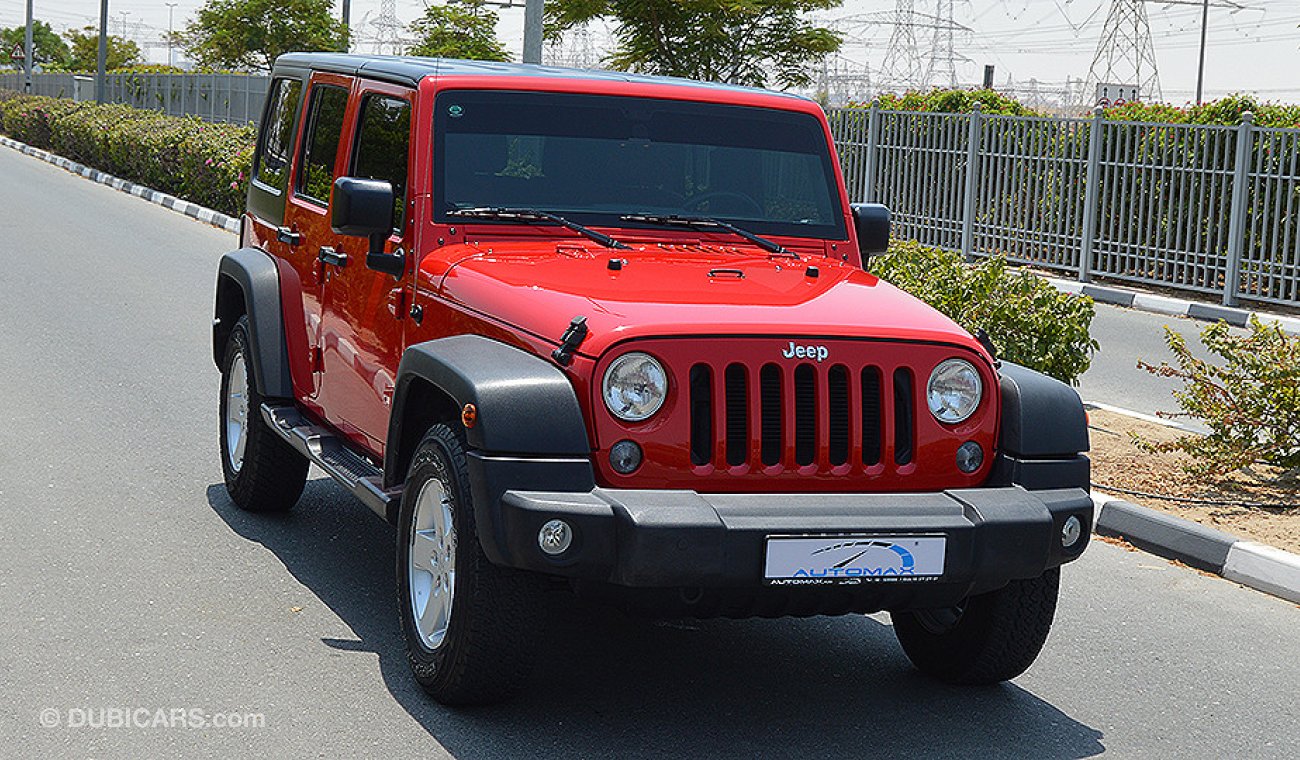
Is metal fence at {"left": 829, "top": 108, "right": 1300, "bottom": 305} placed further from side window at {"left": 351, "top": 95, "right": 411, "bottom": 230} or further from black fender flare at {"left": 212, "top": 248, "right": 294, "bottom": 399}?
side window at {"left": 351, "top": 95, "right": 411, "bottom": 230}

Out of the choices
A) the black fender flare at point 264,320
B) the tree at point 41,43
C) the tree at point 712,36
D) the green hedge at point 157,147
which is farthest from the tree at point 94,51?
the black fender flare at point 264,320

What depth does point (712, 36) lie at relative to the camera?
1048 inches

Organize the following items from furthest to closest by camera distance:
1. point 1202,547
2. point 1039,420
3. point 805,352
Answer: point 1202,547 < point 1039,420 < point 805,352

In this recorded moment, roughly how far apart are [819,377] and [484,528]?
1000 mm

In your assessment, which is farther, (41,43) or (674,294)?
(41,43)

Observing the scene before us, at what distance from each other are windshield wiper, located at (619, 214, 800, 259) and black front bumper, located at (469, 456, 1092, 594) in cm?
152

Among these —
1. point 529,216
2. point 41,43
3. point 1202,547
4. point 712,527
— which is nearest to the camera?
point 712,527

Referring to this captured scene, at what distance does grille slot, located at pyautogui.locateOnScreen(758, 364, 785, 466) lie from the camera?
15.6 feet

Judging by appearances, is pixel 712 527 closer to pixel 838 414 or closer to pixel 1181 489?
pixel 838 414

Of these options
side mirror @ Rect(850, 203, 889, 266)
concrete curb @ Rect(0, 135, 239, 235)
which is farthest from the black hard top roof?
concrete curb @ Rect(0, 135, 239, 235)

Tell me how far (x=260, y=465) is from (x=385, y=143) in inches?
64.0

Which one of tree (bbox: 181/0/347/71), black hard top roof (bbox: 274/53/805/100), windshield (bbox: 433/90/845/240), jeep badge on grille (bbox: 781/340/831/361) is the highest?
tree (bbox: 181/0/347/71)

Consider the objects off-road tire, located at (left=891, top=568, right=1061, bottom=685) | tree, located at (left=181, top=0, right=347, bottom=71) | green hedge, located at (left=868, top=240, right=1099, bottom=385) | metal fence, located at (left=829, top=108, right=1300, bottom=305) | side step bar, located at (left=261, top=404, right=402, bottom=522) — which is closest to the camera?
off-road tire, located at (left=891, top=568, right=1061, bottom=685)

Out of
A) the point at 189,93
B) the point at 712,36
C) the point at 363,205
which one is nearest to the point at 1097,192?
the point at 712,36
